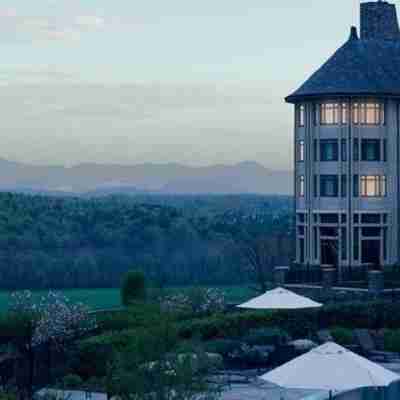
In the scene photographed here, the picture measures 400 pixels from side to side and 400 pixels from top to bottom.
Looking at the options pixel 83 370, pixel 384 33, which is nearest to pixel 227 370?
pixel 83 370

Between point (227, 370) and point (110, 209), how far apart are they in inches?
3037

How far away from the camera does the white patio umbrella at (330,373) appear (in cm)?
1916

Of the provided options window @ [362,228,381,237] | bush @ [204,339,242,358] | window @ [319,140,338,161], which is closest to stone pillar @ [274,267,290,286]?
window @ [362,228,381,237]

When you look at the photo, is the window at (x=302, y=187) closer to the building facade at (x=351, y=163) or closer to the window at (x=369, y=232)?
the building facade at (x=351, y=163)

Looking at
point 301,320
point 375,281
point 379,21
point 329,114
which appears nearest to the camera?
point 301,320

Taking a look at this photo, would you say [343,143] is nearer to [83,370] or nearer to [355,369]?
[83,370]

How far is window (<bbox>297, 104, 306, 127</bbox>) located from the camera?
4941 cm

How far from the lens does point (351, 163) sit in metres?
47.9

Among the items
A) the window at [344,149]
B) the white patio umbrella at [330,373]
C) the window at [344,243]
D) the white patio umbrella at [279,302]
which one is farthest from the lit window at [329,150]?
the white patio umbrella at [330,373]

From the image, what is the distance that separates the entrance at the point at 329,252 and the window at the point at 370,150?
3.89 meters

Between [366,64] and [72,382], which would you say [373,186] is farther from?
[72,382]

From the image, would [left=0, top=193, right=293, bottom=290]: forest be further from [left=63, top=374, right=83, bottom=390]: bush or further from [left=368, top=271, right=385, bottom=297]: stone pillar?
[left=63, top=374, right=83, bottom=390]: bush

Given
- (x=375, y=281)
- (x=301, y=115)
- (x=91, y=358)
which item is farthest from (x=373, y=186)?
(x=91, y=358)

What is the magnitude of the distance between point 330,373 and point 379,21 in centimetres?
3456
